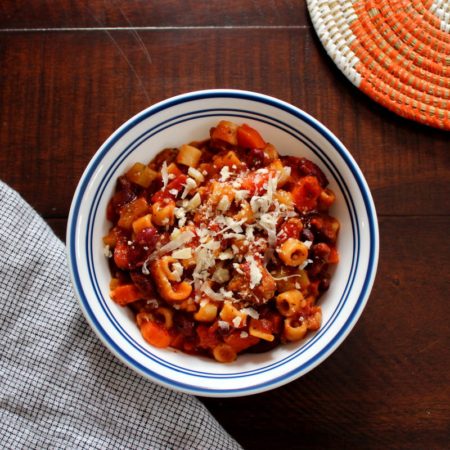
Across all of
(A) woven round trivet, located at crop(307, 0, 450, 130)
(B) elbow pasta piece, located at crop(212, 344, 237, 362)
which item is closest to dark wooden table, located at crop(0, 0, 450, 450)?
(A) woven round trivet, located at crop(307, 0, 450, 130)

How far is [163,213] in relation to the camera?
8.18ft

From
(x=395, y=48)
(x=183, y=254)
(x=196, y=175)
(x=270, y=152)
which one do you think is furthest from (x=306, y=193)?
(x=395, y=48)

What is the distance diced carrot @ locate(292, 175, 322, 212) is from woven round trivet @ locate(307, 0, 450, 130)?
0.75 meters

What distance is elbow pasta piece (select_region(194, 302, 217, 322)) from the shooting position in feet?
8.07

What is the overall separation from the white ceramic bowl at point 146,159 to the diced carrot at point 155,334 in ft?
0.10

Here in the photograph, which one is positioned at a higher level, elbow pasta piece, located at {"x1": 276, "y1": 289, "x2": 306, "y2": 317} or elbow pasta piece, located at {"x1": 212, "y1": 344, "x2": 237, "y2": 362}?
elbow pasta piece, located at {"x1": 276, "y1": 289, "x2": 306, "y2": 317}

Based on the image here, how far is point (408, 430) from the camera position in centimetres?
291

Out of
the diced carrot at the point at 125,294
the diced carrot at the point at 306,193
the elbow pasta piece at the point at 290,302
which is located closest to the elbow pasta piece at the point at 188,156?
the diced carrot at the point at 306,193

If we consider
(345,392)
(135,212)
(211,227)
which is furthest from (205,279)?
(345,392)

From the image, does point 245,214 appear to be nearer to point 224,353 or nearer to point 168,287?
point 168,287

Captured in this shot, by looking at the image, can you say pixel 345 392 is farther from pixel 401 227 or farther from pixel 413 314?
pixel 401 227

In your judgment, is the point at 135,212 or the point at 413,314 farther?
the point at 413,314

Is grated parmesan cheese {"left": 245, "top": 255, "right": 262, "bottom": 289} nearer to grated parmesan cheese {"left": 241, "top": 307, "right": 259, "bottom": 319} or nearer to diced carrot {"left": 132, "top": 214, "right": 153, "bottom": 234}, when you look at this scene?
grated parmesan cheese {"left": 241, "top": 307, "right": 259, "bottom": 319}

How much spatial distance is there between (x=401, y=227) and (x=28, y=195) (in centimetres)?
175
